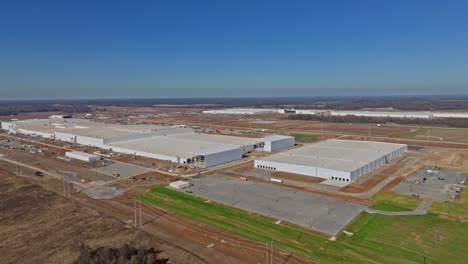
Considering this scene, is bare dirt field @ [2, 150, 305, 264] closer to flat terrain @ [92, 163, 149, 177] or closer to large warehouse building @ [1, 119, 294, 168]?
flat terrain @ [92, 163, 149, 177]

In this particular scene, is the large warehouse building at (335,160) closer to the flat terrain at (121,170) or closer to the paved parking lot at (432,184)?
the paved parking lot at (432,184)

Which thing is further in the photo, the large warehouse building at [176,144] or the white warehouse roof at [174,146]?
the white warehouse roof at [174,146]

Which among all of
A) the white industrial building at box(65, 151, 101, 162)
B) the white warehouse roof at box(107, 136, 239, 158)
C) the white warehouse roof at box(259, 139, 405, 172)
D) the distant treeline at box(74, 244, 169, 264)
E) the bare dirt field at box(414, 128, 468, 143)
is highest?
the white warehouse roof at box(107, 136, 239, 158)

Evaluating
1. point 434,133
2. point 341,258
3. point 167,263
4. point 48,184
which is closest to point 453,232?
point 341,258

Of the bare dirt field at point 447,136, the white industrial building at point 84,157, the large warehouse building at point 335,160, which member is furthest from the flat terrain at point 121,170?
the bare dirt field at point 447,136

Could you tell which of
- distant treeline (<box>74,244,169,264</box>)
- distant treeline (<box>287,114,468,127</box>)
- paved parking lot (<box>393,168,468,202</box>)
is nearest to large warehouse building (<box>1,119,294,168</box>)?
paved parking lot (<box>393,168,468,202</box>)

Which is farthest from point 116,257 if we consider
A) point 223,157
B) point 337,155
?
point 337,155

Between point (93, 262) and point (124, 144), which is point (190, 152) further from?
point (93, 262)
